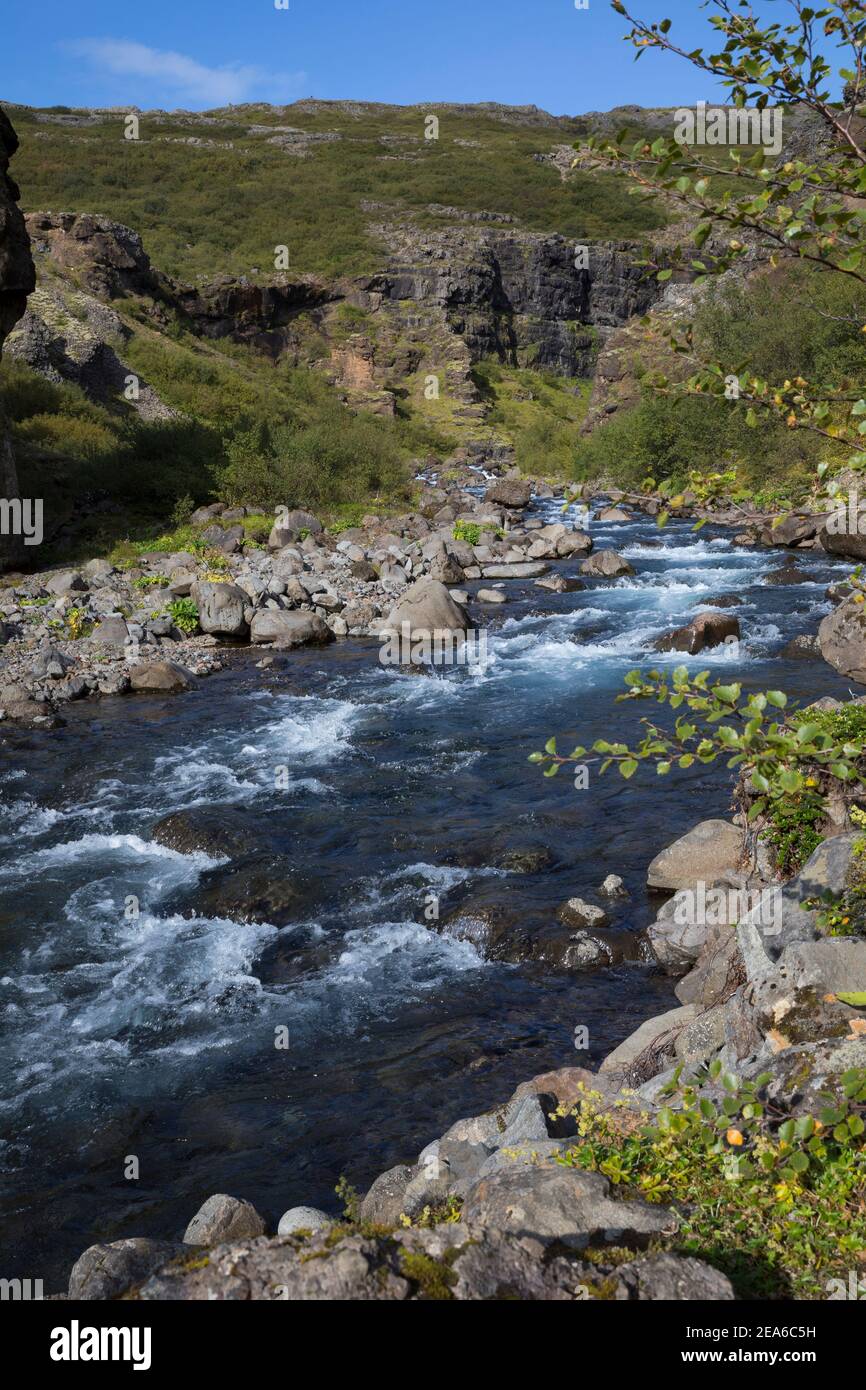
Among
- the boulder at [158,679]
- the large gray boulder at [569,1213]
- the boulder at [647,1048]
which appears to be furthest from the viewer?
the boulder at [158,679]

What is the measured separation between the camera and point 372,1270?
2.77 m

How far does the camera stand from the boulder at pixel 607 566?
24.9m

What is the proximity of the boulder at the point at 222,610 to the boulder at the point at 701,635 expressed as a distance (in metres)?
8.81

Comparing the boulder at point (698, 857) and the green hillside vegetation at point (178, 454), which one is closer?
the boulder at point (698, 857)

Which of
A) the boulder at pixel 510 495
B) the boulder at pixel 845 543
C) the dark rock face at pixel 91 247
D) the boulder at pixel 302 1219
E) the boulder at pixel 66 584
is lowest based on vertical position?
the boulder at pixel 302 1219

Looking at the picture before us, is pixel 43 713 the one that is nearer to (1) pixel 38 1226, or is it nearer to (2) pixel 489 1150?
(1) pixel 38 1226

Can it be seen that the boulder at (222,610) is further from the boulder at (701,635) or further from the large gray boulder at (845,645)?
the large gray boulder at (845,645)

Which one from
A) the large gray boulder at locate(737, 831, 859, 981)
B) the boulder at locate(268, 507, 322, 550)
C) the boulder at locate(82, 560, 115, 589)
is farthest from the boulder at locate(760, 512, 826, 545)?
the large gray boulder at locate(737, 831, 859, 981)

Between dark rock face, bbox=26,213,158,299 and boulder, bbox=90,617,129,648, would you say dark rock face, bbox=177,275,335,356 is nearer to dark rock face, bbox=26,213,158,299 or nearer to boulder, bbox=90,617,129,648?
dark rock face, bbox=26,213,158,299

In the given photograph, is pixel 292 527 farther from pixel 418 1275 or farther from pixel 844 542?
pixel 418 1275

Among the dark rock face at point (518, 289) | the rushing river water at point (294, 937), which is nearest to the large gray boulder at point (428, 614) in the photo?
the rushing river water at point (294, 937)

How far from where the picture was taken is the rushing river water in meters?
6.34

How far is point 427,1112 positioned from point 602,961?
7.94 ft

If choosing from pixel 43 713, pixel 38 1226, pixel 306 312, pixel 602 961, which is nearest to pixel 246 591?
pixel 43 713
